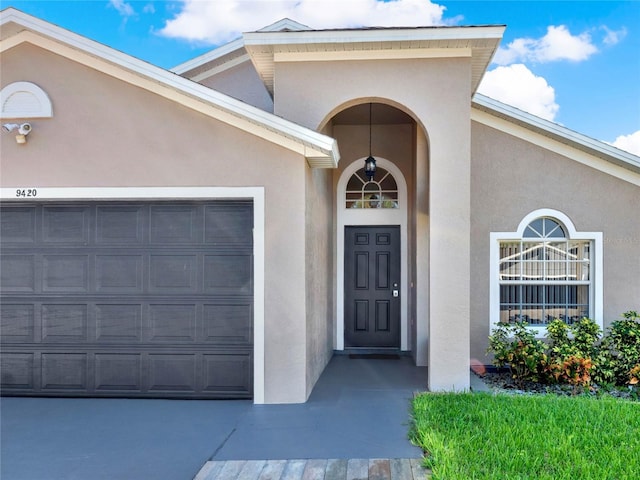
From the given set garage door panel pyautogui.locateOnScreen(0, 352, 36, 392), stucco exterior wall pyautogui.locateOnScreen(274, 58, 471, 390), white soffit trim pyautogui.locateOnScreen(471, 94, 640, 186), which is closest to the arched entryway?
white soffit trim pyautogui.locateOnScreen(471, 94, 640, 186)

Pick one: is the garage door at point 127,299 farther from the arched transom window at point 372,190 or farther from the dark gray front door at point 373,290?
the arched transom window at point 372,190

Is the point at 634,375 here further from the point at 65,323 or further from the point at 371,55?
the point at 65,323

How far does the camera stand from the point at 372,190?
9508 mm

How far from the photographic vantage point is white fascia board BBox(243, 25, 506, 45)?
612cm

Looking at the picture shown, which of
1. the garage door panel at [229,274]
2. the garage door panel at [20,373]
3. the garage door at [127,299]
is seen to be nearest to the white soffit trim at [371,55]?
the garage door at [127,299]

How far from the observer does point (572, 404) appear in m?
5.75

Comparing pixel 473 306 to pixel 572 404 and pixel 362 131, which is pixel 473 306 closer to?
pixel 572 404

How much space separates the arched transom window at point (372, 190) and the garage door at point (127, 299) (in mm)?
3737

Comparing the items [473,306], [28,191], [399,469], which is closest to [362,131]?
[473,306]

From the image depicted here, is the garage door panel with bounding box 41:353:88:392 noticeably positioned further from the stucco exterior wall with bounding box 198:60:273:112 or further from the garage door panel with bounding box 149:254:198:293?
the stucco exterior wall with bounding box 198:60:273:112

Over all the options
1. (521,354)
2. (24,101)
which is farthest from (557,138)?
(24,101)

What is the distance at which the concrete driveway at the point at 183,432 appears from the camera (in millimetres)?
4328

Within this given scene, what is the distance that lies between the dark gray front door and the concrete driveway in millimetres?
2553

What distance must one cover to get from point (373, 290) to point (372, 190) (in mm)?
2056
